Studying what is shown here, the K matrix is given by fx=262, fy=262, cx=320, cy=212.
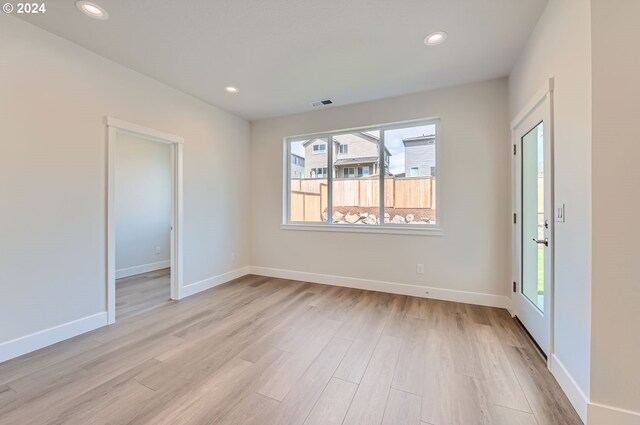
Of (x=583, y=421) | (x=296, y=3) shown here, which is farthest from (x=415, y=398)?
(x=296, y=3)

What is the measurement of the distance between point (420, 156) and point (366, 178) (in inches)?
33.0

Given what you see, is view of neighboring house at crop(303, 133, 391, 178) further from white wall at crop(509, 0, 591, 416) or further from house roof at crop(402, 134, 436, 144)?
white wall at crop(509, 0, 591, 416)

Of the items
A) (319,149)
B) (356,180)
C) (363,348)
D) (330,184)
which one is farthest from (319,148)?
(363,348)

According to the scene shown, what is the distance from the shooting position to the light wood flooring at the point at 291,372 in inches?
61.1

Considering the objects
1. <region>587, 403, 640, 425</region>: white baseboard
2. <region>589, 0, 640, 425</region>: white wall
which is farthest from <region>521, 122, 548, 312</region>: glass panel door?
<region>587, 403, 640, 425</region>: white baseboard

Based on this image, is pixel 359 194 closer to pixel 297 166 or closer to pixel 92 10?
pixel 297 166

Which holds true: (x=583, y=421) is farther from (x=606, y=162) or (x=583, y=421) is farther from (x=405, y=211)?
(x=405, y=211)

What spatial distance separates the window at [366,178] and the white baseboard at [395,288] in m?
0.84

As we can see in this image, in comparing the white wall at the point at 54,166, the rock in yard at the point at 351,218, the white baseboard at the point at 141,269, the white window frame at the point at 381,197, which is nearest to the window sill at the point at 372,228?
the white window frame at the point at 381,197

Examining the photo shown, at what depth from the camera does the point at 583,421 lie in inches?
57.8

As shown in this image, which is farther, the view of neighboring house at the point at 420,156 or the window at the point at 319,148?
the window at the point at 319,148

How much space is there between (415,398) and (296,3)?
291 centimetres

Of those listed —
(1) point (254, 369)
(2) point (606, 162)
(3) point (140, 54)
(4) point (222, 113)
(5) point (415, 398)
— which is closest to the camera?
(2) point (606, 162)

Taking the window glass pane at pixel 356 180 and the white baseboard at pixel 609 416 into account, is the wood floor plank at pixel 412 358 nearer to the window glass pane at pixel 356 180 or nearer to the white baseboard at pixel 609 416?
the white baseboard at pixel 609 416
